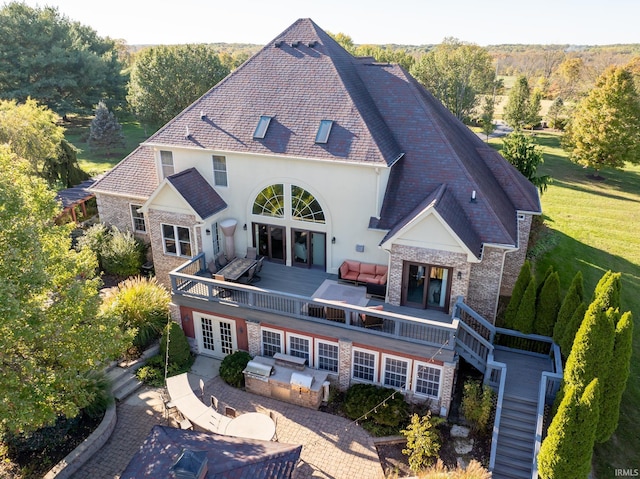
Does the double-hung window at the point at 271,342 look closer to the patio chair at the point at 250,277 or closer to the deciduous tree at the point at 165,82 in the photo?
the patio chair at the point at 250,277

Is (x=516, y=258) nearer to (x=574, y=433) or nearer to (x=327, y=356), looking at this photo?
(x=327, y=356)

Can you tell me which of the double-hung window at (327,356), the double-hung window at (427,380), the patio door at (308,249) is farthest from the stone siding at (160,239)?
the double-hung window at (427,380)

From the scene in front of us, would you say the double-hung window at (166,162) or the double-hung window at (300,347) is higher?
the double-hung window at (166,162)

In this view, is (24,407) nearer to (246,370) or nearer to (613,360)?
(246,370)

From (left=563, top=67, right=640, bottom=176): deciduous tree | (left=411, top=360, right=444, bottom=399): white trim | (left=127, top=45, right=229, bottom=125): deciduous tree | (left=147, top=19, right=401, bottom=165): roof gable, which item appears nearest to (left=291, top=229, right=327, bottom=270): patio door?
(left=147, top=19, right=401, bottom=165): roof gable

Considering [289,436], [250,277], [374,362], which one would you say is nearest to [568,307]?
[374,362]

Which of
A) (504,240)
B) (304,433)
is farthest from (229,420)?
(504,240)

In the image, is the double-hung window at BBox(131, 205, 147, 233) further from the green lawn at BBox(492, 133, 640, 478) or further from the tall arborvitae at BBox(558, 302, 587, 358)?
the green lawn at BBox(492, 133, 640, 478)
